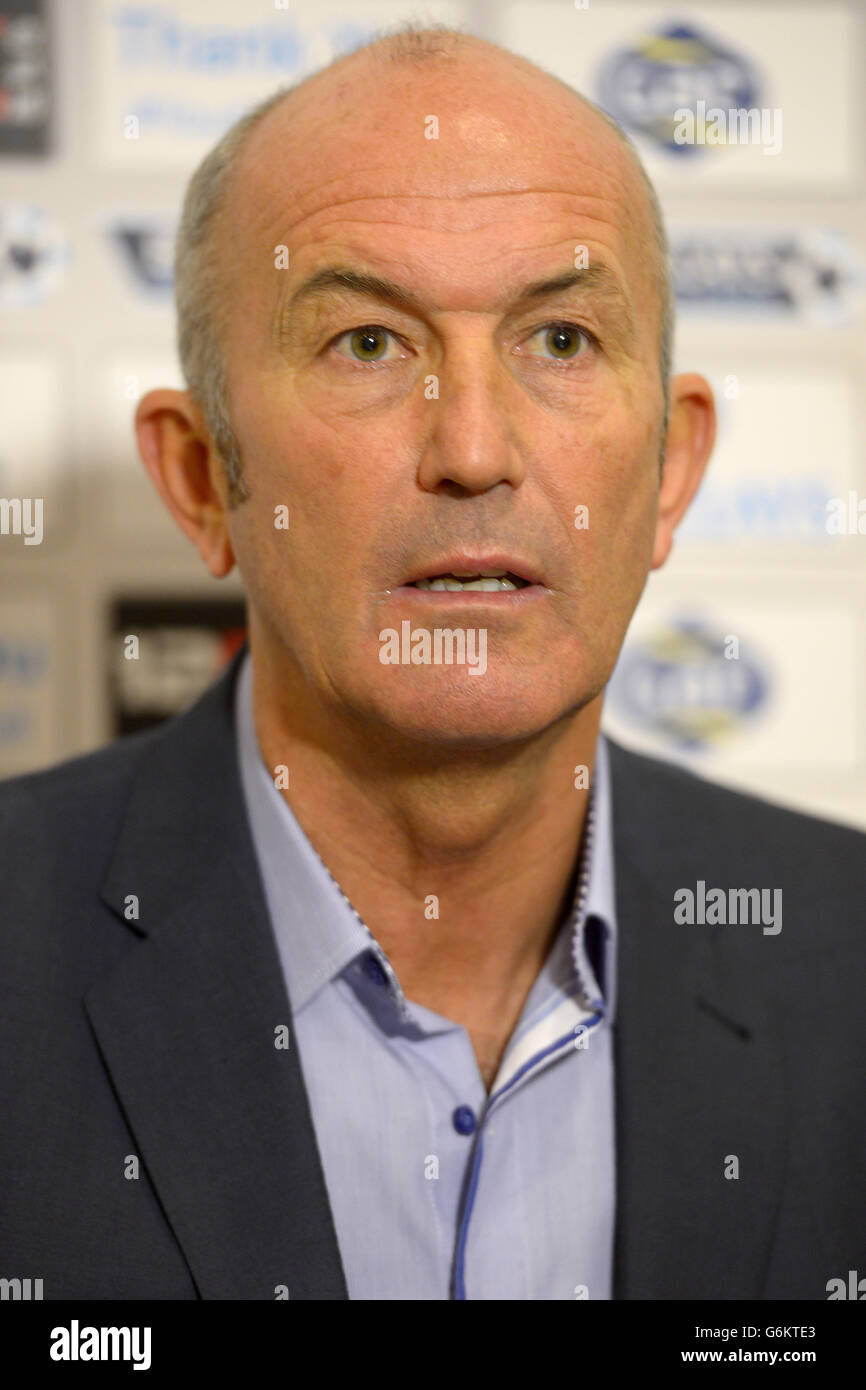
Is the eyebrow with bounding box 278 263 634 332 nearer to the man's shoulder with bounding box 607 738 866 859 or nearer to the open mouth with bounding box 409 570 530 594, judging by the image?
the open mouth with bounding box 409 570 530 594

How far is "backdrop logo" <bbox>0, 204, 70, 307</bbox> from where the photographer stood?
2.12m

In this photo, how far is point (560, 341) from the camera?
1.35 meters

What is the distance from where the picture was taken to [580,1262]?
4.57 feet

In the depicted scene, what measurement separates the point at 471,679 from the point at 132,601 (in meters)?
1.07

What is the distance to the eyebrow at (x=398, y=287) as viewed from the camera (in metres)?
1.29

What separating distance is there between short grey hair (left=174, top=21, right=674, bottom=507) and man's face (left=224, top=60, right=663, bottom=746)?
5 cm

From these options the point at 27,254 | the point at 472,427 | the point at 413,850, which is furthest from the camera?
the point at 27,254

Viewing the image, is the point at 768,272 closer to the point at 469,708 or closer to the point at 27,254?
the point at 27,254

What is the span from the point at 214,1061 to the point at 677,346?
1499mm

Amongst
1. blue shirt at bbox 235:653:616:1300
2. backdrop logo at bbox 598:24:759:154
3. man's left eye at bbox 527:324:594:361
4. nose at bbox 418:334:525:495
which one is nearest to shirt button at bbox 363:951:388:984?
blue shirt at bbox 235:653:616:1300

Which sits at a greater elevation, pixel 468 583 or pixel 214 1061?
pixel 468 583

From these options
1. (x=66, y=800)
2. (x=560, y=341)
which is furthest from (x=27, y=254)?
(x=560, y=341)

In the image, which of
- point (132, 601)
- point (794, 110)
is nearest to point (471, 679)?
point (132, 601)
